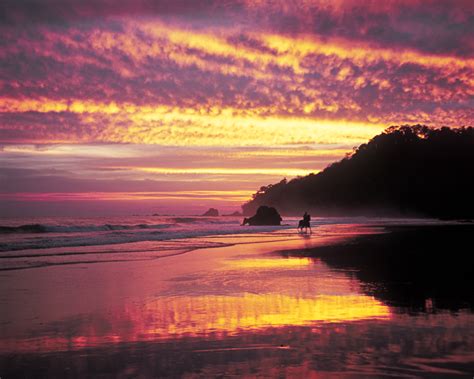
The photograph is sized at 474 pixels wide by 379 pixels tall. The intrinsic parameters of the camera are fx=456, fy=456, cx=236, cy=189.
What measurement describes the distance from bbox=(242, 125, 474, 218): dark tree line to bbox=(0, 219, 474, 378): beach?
108 metres

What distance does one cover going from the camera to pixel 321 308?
340 inches

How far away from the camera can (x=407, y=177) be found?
145 metres

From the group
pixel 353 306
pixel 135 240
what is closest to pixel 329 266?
pixel 353 306

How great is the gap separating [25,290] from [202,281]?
4435 millimetres

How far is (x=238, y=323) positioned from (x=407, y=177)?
148 m

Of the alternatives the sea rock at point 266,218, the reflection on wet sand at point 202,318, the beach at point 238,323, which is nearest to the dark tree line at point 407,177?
the sea rock at point 266,218

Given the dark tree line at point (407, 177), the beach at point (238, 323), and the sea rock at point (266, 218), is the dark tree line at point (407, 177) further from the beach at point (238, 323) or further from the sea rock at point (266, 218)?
the beach at point (238, 323)

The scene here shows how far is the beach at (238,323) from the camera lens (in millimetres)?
5355

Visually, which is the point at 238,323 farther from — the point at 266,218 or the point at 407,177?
the point at 407,177

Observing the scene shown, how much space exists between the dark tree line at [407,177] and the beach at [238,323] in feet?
353

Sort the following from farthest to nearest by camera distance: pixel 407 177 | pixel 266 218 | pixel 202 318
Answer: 1. pixel 407 177
2. pixel 266 218
3. pixel 202 318

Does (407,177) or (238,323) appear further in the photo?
(407,177)

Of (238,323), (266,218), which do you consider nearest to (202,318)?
(238,323)

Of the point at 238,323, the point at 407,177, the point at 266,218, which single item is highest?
the point at 407,177
